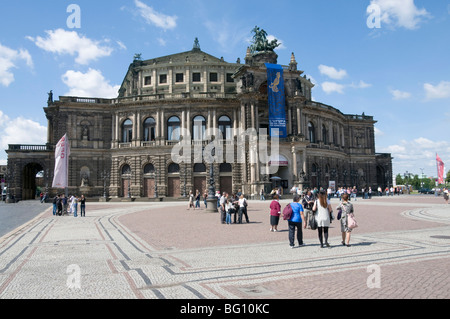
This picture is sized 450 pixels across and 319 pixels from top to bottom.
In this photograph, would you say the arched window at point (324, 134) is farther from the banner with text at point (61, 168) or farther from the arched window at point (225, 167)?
the banner with text at point (61, 168)

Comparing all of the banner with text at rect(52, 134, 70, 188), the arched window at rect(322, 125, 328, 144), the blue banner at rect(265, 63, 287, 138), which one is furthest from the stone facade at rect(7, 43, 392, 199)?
the banner with text at rect(52, 134, 70, 188)

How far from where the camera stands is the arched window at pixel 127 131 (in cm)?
5547

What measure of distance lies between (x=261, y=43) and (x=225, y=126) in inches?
589

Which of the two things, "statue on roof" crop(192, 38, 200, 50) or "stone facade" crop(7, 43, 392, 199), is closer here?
"stone facade" crop(7, 43, 392, 199)

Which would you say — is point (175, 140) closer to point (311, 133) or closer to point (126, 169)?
point (126, 169)

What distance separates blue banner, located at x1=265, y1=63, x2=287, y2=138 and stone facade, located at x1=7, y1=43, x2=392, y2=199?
1.37 m

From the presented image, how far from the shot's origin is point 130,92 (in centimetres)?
6284

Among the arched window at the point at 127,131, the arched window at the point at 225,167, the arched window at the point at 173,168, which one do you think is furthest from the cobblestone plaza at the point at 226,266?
the arched window at the point at 127,131

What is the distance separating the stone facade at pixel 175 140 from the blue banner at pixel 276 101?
54.1 inches

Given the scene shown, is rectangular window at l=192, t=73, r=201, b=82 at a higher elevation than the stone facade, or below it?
higher

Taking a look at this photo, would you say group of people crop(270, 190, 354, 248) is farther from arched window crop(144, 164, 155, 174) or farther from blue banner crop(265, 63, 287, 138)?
arched window crop(144, 164, 155, 174)

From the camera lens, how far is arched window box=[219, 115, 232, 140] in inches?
2122

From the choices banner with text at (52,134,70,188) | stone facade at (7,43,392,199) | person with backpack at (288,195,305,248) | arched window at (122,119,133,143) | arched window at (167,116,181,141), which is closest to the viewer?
person with backpack at (288,195,305,248)
